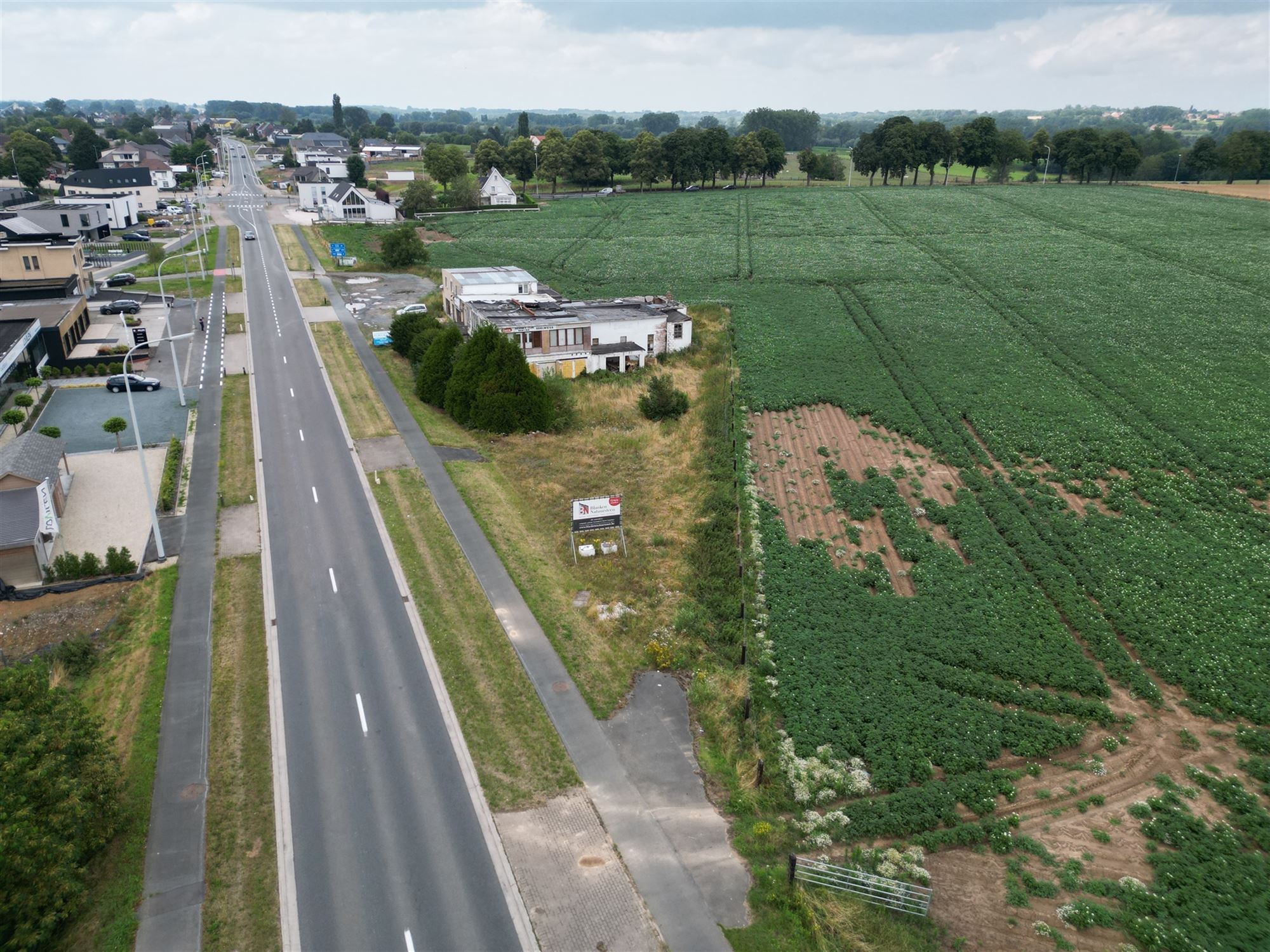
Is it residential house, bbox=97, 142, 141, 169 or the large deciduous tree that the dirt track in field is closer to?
the large deciduous tree

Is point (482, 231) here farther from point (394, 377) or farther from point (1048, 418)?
point (1048, 418)

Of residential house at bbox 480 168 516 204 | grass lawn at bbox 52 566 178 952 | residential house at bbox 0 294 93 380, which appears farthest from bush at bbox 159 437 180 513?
residential house at bbox 480 168 516 204

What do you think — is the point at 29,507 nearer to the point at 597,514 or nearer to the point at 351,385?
the point at 351,385

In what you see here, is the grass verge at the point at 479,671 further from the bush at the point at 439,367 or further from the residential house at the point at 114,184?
the residential house at the point at 114,184

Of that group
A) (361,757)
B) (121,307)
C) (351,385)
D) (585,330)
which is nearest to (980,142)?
(585,330)

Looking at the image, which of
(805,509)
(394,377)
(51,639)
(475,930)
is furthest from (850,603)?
(394,377)

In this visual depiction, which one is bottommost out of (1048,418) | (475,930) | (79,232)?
(475,930)

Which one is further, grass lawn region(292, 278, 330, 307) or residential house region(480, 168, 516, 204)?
residential house region(480, 168, 516, 204)
